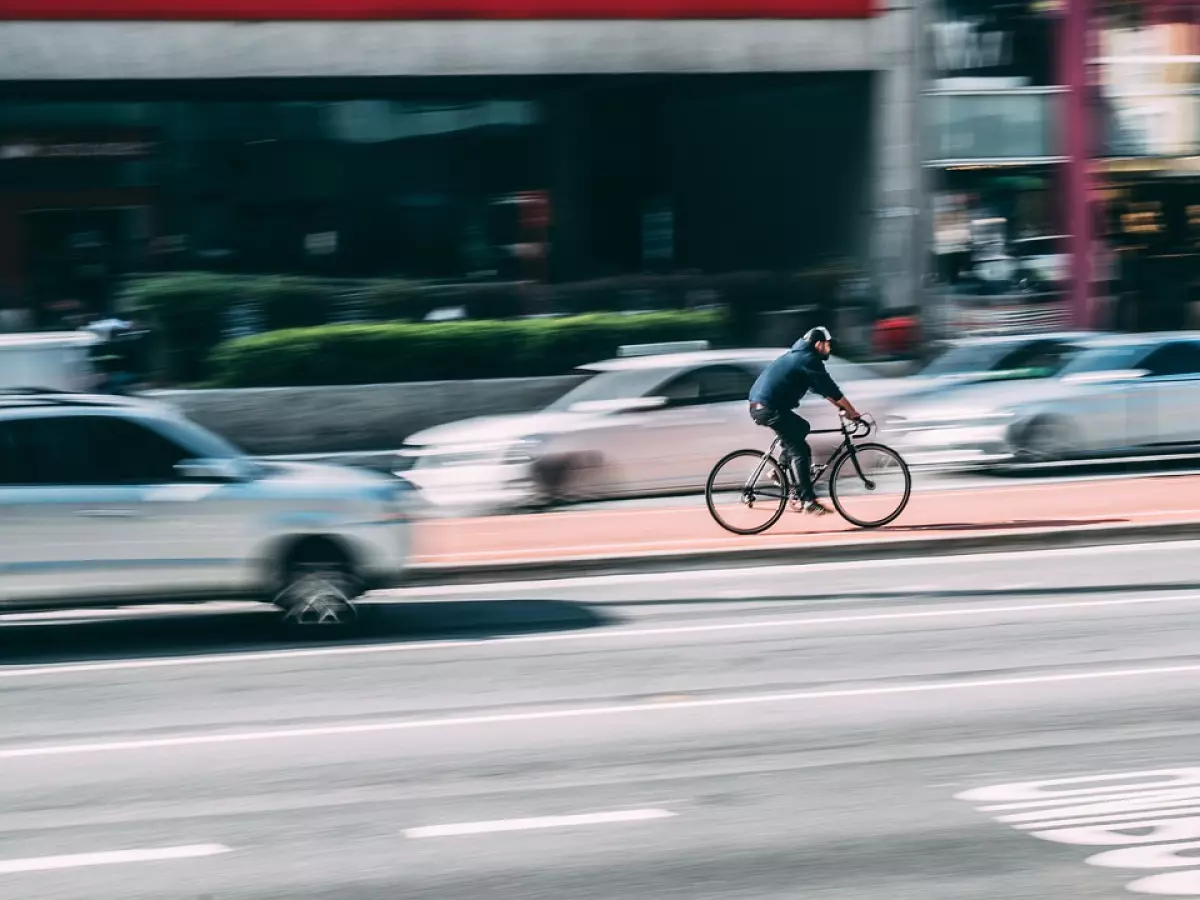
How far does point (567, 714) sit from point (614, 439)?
8294 mm

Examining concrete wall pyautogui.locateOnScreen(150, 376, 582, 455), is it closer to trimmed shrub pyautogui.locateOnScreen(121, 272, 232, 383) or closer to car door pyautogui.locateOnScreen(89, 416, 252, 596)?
trimmed shrub pyautogui.locateOnScreen(121, 272, 232, 383)

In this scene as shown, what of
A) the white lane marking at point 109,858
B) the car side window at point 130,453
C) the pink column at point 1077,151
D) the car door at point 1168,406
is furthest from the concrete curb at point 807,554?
the pink column at point 1077,151

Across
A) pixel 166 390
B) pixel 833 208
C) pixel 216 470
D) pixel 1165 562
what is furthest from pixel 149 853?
pixel 833 208

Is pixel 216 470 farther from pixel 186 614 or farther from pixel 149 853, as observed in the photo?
pixel 149 853

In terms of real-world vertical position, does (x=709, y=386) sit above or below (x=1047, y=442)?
above

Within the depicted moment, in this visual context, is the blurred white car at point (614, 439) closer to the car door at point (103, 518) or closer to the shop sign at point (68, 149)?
the car door at point (103, 518)

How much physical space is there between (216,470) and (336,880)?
4.99 m

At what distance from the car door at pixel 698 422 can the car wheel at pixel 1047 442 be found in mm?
2909

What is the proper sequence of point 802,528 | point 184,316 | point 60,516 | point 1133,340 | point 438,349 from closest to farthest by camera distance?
point 60,516, point 802,528, point 1133,340, point 184,316, point 438,349

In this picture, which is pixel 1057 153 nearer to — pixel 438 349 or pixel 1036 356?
pixel 1036 356

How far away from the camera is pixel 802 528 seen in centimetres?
1459

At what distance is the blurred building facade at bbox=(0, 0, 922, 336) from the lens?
75.0 feet

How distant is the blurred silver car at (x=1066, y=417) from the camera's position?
58.1 feet

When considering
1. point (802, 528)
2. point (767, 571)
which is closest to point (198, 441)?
point (767, 571)
